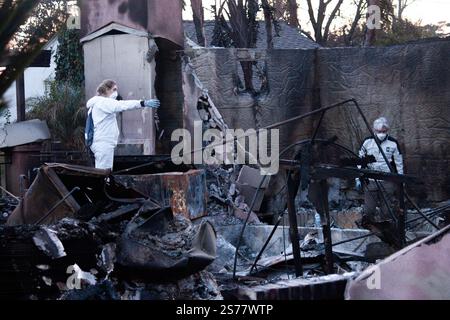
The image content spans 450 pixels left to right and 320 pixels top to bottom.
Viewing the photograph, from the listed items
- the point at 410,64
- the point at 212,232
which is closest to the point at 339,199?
the point at 410,64

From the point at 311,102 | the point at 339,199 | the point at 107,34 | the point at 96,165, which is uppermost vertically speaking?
the point at 107,34

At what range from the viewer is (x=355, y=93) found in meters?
11.6

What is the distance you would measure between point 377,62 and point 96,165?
4997 mm

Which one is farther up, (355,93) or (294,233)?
(355,93)

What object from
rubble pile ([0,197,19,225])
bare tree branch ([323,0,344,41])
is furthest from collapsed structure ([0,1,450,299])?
bare tree branch ([323,0,344,41])

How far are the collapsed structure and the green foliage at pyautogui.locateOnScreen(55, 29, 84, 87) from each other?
4.02m

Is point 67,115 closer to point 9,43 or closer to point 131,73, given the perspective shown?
point 131,73

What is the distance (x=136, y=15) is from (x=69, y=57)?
5273 mm

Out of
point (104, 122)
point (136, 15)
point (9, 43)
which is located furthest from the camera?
point (136, 15)

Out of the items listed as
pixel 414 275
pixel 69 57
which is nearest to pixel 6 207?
pixel 414 275

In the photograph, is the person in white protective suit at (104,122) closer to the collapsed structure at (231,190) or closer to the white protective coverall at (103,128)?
the white protective coverall at (103,128)

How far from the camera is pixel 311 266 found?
630cm

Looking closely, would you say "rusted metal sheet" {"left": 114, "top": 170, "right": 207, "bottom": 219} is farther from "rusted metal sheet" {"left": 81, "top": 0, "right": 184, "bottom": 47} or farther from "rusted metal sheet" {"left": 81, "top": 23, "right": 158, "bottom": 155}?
"rusted metal sheet" {"left": 81, "top": 0, "right": 184, "bottom": 47}
